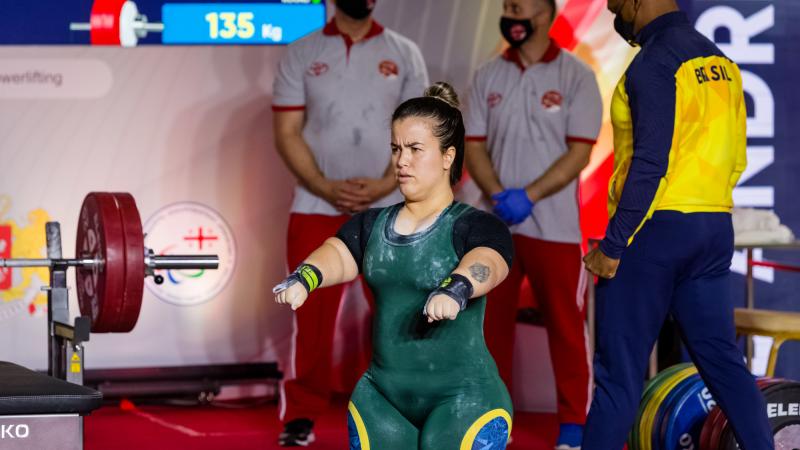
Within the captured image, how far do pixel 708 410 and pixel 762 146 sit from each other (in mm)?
1765

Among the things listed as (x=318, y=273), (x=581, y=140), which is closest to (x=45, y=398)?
(x=318, y=273)

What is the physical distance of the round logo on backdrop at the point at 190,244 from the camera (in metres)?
5.80

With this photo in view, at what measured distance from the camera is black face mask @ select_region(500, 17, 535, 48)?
5.03m

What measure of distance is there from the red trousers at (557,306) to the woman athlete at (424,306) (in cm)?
217

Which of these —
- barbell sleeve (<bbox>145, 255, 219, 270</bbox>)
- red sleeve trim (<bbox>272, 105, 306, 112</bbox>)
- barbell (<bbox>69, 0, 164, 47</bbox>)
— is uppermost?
barbell (<bbox>69, 0, 164, 47</bbox>)

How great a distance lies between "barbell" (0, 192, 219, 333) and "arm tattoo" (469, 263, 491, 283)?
145cm

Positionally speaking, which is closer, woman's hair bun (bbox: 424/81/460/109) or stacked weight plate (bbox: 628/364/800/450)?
woman's hair bun (bbox: 424/81/460/109)

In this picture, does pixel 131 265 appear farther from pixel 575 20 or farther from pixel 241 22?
pixel 575 20

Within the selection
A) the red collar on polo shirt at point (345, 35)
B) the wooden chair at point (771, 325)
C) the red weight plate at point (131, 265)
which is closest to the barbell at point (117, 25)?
the red collar on polo shirt at point (345, 35)

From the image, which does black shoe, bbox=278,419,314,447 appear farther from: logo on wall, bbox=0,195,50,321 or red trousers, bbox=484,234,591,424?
logo on wall, bbox=0,195,50,321

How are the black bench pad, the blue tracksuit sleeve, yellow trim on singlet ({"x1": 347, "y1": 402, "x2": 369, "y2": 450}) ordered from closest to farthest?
yellow trim on singlet ({"x1": 347, "y1": 402, "x2": 369, "y2": 450})
the black bench pad
the blue tracksuit sleeve

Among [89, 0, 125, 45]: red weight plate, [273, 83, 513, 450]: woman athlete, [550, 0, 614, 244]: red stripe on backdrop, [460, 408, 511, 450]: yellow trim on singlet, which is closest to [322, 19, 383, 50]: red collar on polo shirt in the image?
[550, 0, 614, 244]: red stripe on backdrop

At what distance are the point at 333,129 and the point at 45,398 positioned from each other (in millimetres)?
2102

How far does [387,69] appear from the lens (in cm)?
495
